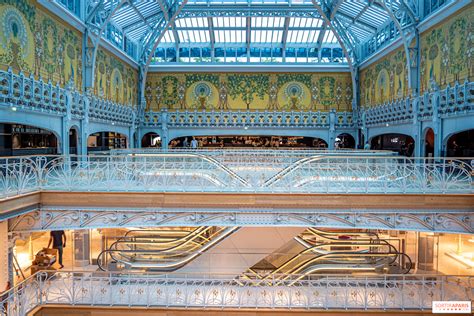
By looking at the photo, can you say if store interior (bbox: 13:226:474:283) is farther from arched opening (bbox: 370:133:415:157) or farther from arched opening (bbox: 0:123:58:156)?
arched opening (bbox: 370:133:415:157)

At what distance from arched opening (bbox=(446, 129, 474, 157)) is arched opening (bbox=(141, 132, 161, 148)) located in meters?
20.8

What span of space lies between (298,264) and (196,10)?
19.0m

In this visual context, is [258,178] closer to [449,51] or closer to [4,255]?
[4,255]

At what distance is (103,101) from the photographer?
2159 cm

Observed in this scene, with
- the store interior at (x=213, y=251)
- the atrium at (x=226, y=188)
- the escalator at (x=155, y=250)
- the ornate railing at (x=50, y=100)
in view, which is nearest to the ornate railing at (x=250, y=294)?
the atrium at (x=226, y=188)

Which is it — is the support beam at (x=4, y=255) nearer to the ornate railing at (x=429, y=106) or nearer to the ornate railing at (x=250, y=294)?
the ornate railing at (x=250, y=294)

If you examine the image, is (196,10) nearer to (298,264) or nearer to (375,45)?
(375,45)

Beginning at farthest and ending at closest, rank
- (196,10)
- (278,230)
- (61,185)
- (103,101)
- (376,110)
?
1. (196,10)
2. (376,110)
3. (103,101)
4. (278,230)
5. (61,185)

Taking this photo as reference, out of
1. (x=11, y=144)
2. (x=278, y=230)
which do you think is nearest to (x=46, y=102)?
(x=11, y=144)

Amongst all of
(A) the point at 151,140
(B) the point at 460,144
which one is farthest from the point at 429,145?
(A) the point at 151,140

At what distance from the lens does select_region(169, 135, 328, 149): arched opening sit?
31480 mm

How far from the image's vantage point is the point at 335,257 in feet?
49.3

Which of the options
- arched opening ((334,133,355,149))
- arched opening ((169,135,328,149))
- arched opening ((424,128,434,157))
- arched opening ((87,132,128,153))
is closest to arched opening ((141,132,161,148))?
arched opening ((169,135,328,149))

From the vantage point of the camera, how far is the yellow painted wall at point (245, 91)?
98.4 ft
